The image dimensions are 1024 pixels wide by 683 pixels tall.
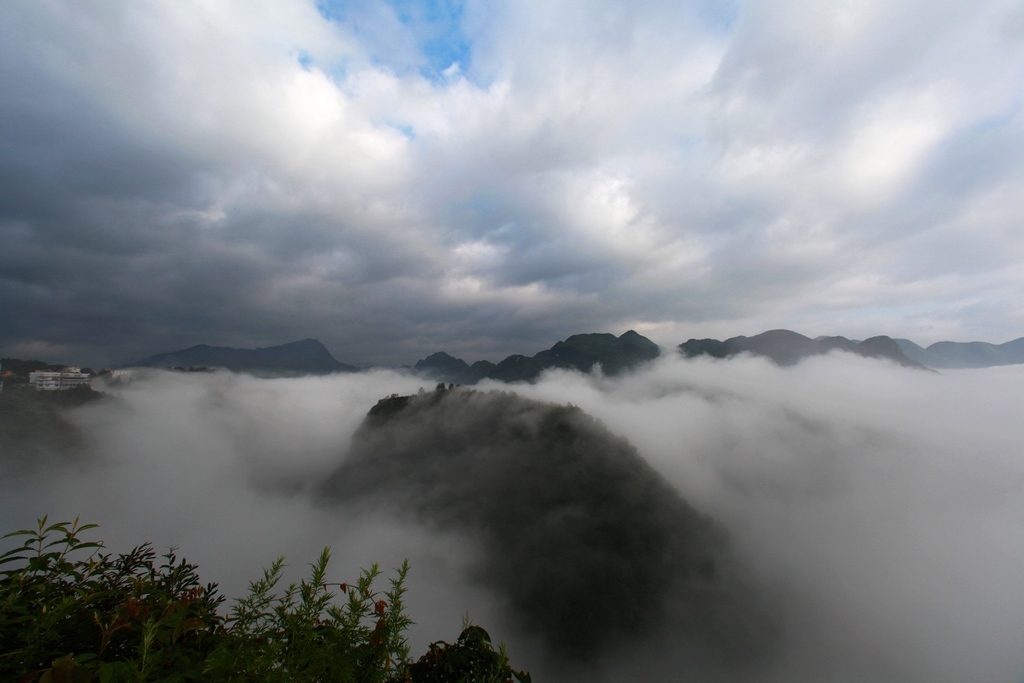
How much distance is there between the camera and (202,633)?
2971 millimetres

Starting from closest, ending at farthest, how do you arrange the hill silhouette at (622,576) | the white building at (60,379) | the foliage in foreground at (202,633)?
the foliage in foreground at (202,633), the white building at (60,379), the hill silhouette at (622,576)

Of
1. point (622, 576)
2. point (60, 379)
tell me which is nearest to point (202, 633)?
point (60, 379)

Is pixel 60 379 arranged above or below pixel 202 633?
above

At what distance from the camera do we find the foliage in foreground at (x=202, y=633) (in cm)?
240

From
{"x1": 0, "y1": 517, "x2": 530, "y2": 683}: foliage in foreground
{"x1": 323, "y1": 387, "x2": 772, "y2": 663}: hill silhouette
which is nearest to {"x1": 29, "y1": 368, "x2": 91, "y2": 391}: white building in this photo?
{"x1": 0, "y1": 517, "x2": 530, "y2": 683}: foliage in foreground

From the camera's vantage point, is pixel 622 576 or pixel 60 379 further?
pixel 622 576

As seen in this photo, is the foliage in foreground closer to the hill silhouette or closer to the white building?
the white building

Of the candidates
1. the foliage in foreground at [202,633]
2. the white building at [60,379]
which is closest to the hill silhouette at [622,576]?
the white building at [60,379]

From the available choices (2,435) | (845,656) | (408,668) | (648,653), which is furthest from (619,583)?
(2,435)

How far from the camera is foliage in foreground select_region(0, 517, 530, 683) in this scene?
240 cm

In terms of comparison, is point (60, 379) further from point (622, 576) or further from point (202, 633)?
point (622, 576)

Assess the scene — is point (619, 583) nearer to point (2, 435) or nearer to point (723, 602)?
point (723, 602)

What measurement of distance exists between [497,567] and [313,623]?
693 ft

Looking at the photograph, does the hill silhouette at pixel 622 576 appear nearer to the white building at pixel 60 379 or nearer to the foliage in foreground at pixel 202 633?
the white building at pixel 60 379
